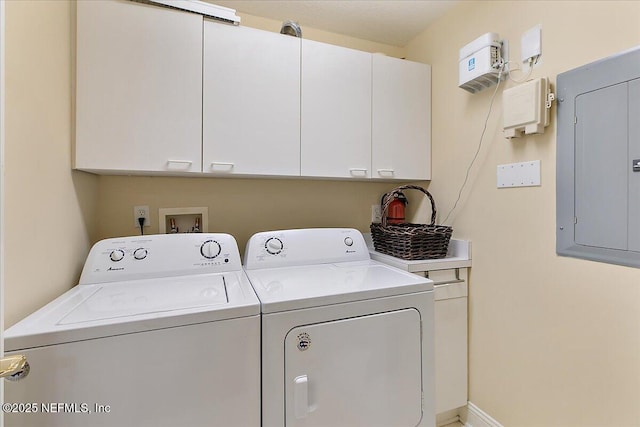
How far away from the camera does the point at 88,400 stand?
822 millimetres

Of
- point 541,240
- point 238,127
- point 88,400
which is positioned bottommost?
point 88,400

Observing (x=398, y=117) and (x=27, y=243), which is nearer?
(x=27, y=243)

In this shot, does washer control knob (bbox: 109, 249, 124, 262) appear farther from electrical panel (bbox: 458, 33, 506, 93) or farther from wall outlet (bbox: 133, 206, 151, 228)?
electrical panel (bbox: 458, 33, 506, 93)

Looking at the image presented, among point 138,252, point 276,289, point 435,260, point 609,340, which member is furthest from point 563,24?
point 138,252

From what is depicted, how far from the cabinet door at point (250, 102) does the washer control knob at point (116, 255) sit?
51 cm

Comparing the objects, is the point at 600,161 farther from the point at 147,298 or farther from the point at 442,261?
the point at 147,298

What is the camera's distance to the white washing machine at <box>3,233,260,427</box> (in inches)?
31.1

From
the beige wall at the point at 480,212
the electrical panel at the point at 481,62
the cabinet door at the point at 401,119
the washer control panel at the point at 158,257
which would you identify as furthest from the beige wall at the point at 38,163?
the electrical panel at the point at 481,62

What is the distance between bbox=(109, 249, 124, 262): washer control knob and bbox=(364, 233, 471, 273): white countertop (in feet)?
4.23

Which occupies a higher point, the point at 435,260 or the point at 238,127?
the point at 238,127

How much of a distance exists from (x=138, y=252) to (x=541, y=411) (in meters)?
1.93

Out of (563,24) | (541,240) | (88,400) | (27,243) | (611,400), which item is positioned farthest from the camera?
(541,240)

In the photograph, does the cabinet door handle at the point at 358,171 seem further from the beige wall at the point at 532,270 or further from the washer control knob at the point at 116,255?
the washer control knob at the point at 116,255

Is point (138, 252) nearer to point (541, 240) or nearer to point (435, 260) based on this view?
point (435, 260)
